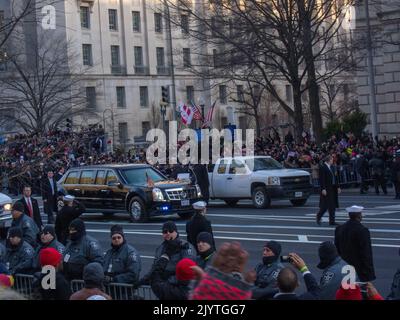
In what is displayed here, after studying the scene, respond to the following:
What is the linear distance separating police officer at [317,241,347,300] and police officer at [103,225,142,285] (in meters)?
2.35

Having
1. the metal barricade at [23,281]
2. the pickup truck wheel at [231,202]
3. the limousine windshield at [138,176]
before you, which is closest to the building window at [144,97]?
the pickup truck wheel at [231,202]

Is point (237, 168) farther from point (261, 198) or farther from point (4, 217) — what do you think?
point (4, 217)

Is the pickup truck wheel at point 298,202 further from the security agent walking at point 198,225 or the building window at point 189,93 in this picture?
the building window at point 189,93

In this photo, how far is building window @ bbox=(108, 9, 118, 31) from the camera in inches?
2530

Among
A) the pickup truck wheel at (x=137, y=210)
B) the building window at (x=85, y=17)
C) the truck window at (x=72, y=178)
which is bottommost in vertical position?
the pickup truck wheel at (x=137, y=210)

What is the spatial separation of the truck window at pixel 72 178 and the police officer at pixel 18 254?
13.9m

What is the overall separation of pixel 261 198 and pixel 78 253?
1565 centimetres

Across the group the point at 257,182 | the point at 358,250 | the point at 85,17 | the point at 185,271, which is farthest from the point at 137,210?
the point at 85,17

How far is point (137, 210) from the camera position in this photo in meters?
24.5

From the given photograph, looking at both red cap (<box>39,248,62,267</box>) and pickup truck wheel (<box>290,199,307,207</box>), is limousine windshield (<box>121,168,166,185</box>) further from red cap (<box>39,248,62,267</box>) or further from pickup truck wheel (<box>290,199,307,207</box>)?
red cap (<box>39,248,62,267</box>)

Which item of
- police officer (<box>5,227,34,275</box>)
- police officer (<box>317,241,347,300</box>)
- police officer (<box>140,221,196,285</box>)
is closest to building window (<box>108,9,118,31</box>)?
police officer (<box>5,227,34,275</box>)

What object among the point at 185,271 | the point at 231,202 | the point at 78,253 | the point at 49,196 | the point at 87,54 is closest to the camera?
the point at 185,271

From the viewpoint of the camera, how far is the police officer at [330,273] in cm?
882
